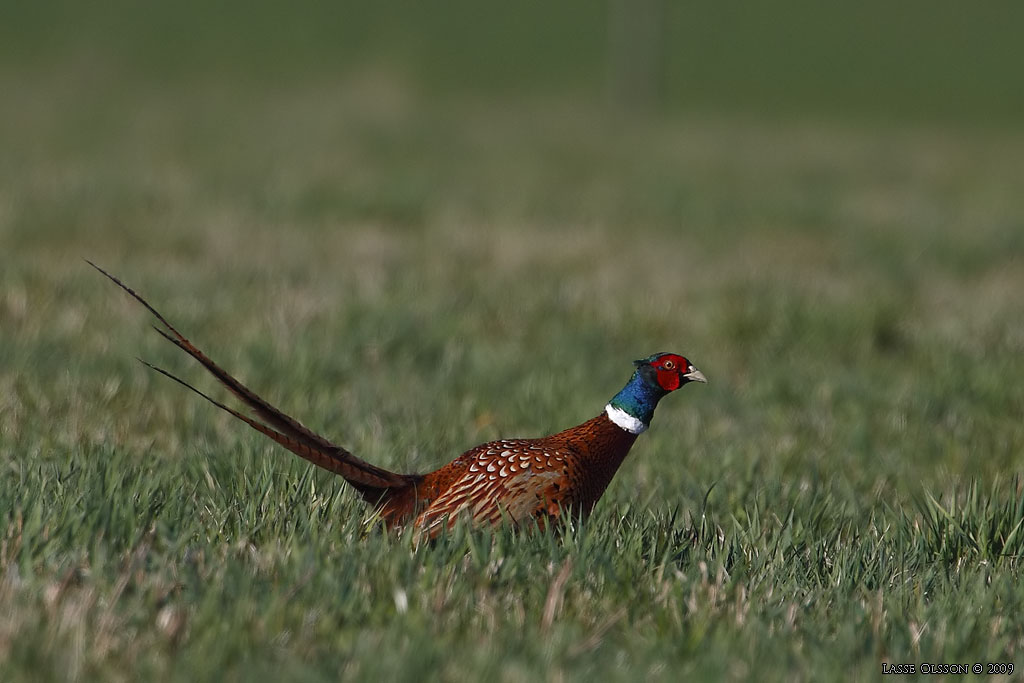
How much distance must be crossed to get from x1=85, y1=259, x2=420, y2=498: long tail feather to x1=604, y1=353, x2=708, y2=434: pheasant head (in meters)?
0.64

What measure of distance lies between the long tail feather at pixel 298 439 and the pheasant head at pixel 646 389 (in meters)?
0.64

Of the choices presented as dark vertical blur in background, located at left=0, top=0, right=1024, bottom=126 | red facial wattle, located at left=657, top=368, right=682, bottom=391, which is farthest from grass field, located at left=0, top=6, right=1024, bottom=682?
dark vertical blur in background, located at left=0, top=0, right=1024, bottom=126

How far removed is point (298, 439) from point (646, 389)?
42.9 inches

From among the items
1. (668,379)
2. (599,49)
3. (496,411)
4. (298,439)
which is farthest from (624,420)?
(599,49)

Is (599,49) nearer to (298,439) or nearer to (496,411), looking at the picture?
(496,411)

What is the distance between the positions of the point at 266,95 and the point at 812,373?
63.9 feet

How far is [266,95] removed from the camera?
24.2 metres

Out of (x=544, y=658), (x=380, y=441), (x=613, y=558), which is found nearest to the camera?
(x=544, y=658)

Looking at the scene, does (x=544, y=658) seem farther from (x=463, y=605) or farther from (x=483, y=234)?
(x=483, y=234)

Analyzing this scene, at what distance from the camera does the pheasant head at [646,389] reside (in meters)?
3.59

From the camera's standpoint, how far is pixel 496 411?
539 cm

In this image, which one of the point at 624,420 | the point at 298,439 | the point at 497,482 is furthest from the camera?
the point at 624,420

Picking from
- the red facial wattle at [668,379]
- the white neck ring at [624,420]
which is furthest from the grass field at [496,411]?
the red facial wattle at [668,379]

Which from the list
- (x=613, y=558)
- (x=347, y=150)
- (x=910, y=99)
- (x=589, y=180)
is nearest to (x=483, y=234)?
(x=589, y=180)
